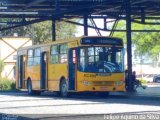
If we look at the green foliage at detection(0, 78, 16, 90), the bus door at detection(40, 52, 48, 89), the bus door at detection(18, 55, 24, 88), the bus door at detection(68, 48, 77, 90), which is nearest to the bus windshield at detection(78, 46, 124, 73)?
the bus door at detection(68, 48, 77, 90)

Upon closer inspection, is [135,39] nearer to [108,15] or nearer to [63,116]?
[108,15]

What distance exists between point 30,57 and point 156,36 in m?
39.9

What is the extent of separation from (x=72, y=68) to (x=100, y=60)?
152 cm

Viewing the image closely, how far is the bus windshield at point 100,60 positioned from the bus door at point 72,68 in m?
0.50

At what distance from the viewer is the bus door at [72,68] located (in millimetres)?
29203

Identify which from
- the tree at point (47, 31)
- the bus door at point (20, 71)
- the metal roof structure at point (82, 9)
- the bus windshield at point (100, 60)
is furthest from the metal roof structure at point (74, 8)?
the tree at point (47, 31)

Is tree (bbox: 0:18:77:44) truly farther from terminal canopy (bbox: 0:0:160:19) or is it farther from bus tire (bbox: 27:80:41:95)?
bus tire (bbox: 27:80:41:95)

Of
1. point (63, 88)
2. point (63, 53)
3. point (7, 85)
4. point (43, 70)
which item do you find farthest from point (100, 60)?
point (7, 85)

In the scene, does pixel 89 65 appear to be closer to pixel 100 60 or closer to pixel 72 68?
pixel 100 60

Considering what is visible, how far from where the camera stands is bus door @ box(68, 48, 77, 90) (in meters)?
29.2

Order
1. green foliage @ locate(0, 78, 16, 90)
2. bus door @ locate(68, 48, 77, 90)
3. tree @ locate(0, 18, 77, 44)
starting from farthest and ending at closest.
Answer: tree @ locate(0, 18, 77, 44)
green foliage @ locate(0, 78, 16, 90)
bus door @ locate(68, 48, 77, 90)

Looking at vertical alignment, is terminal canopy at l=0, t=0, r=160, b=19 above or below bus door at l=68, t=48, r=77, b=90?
above

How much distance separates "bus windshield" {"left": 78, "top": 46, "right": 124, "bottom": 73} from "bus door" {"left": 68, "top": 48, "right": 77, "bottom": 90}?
50cm

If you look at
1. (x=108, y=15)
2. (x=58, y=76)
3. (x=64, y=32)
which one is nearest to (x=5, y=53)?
(x=64, y=32)
